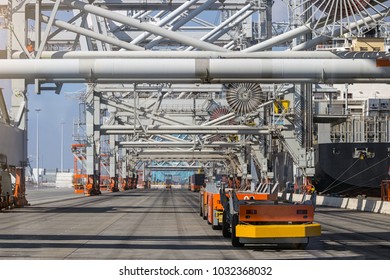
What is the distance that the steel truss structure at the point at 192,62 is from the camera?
2427 cm

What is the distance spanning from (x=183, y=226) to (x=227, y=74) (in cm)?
1128

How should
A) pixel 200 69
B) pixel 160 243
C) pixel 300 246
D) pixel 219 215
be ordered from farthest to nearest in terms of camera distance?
pixel 219 215 < pixel 160 243 < pixel 200 69 < pixel 300 246

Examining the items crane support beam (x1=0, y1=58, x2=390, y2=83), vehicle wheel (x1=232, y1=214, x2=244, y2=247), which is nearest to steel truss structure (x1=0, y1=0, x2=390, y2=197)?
crane support beam (x1=0, y1=58, x2=390, y2=83)

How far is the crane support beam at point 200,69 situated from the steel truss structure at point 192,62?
3 centimetres

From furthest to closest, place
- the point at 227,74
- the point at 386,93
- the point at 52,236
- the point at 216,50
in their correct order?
the point at 386,93 → the point at 216,50 → the point at 52,236 → the point at 227,74

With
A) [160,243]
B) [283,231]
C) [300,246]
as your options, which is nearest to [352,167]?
[160,243]

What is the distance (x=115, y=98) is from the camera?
94500mm

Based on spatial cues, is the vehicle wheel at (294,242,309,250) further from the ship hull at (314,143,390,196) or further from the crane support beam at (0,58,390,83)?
the ship hull at (314,143,390,196)

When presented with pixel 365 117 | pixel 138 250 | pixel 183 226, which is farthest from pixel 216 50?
pixel 365 117

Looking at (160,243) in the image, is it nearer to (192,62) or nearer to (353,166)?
(192,62)

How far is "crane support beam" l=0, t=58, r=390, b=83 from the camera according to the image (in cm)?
2394

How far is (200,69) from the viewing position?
24.0 m

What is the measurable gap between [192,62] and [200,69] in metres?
0.32

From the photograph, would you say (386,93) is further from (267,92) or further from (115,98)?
(115,98)
